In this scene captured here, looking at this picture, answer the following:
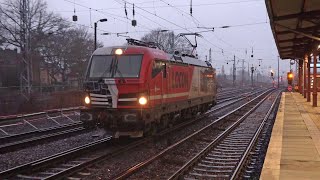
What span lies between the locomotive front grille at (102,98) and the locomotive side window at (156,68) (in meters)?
1.60

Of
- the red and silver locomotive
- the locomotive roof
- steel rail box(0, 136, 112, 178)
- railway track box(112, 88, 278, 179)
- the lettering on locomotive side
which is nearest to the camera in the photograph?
steel rail box(0, 136, 112, 178)

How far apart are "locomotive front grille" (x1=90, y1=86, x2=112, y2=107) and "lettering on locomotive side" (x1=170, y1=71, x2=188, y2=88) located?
320cm

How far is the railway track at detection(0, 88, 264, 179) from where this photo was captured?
9.72 metres

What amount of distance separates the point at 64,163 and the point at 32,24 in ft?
124

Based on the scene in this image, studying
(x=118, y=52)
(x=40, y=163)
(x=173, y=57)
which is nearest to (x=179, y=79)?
(x=173, y=57)

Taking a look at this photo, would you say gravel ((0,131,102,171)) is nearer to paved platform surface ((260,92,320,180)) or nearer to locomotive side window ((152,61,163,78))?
locomotive side window ((152,61,163,78))

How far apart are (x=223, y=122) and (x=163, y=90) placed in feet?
24.4

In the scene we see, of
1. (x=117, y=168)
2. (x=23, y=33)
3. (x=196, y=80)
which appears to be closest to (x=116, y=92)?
(x=117, y=168)

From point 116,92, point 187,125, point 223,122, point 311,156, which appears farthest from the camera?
point 223,122

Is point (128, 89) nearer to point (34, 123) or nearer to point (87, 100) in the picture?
point (87, 100)

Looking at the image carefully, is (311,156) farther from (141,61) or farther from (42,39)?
(42,39)

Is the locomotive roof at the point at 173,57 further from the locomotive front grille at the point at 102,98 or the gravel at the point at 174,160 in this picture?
the gravel at the point at 174,160

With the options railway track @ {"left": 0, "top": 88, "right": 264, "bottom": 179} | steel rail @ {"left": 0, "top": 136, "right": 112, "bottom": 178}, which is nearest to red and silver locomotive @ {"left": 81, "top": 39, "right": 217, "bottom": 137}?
railway track @ {"left": 0, "top": 88, "right": 264, "bottom": 179}

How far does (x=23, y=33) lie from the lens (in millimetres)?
36438
